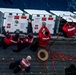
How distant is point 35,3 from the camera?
24.8m

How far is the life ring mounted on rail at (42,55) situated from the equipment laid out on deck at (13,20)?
1546mm

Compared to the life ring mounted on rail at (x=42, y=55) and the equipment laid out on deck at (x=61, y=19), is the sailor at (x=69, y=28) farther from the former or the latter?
the life ring mounted on rail at (x=42, y=55)

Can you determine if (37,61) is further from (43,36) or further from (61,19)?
(61,19)

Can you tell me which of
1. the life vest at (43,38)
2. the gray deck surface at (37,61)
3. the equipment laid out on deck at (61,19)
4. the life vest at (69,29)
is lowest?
the gray deck surface at (37,61)

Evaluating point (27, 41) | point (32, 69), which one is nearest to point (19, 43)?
point (27, 41)

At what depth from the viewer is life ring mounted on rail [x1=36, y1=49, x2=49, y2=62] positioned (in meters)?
16.9

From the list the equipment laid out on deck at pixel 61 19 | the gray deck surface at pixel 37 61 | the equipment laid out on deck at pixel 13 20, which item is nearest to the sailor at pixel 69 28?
the equipment laid out on deck at pixel 61 19

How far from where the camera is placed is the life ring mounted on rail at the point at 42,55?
16.9m

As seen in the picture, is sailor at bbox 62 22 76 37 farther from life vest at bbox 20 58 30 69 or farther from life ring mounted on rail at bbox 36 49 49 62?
life vest at bbox 20 58 30 69

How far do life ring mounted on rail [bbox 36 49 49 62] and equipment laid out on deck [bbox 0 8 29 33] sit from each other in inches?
60.8

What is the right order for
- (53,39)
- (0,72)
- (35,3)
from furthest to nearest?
(35,3) < (53,39) < (0,72)

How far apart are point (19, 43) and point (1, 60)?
126 cm

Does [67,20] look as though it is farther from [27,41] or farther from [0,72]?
[0,72]

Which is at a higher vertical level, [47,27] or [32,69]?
[47,27]
